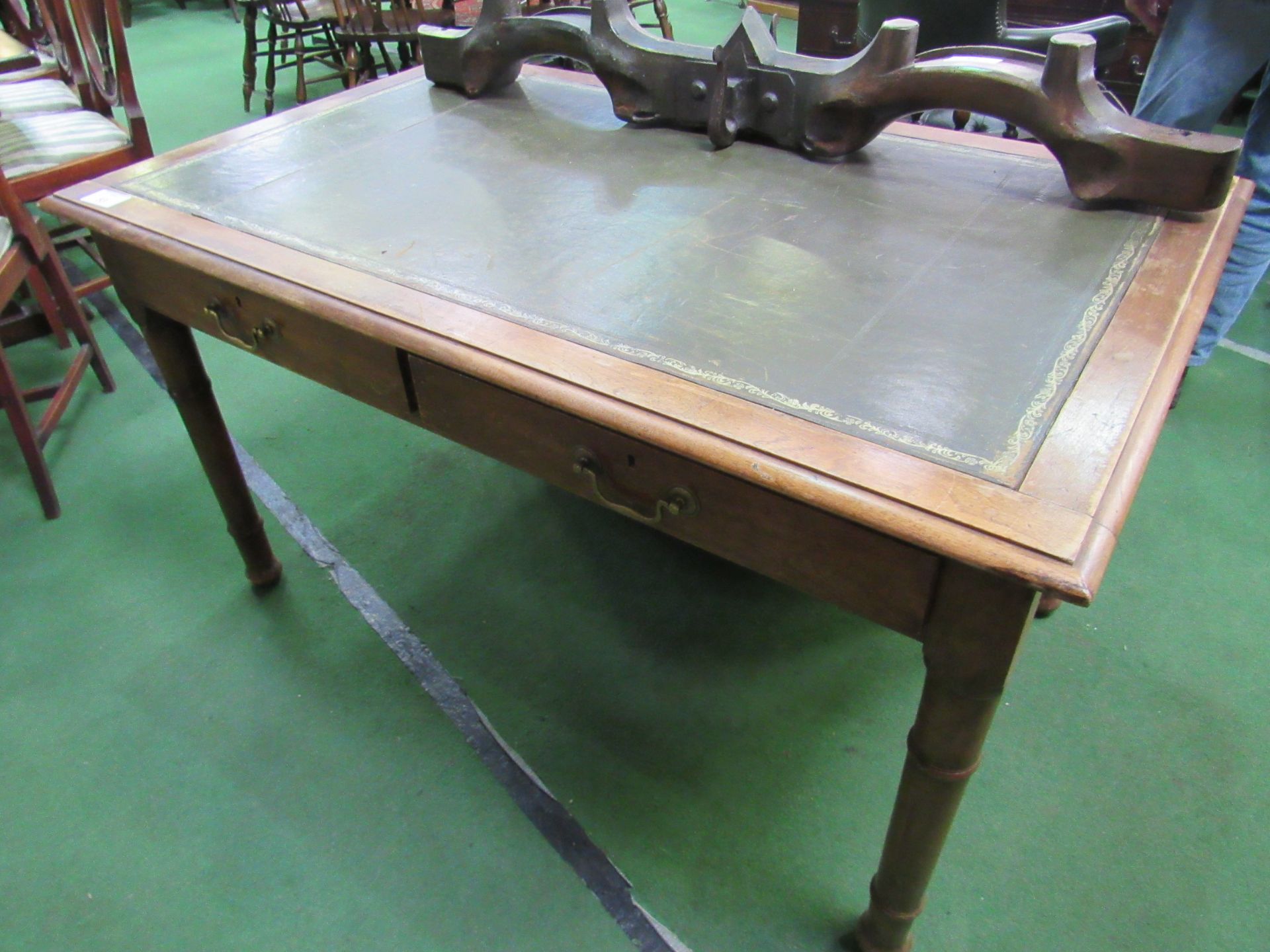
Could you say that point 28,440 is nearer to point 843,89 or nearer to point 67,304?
point 67,304

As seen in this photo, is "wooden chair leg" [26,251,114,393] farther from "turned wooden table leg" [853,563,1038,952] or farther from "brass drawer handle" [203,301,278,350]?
"turned wooden table leg" [853,563,1038,952]

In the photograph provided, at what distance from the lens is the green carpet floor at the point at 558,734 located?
3.82ft

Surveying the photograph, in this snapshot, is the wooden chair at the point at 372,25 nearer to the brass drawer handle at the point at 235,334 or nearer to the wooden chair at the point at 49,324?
the wooden chair at the point at 49,324

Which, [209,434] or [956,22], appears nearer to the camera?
[209,434]

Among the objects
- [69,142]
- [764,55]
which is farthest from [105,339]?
[764,55]

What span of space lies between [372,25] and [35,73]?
1442 mm

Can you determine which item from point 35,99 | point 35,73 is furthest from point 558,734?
point 35,73

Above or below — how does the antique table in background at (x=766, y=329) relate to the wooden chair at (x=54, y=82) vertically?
above

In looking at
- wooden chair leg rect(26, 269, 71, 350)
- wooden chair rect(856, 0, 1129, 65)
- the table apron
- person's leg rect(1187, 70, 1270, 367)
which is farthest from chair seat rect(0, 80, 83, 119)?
person's leg rect(1187, 70, 1270, 367)

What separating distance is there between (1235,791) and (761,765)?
27.5 inches

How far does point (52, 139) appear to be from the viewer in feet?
6.83

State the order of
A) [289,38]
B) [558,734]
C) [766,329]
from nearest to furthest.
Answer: [766,329] → [558,734] → [289,38]

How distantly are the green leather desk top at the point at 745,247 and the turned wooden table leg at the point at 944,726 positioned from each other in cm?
10

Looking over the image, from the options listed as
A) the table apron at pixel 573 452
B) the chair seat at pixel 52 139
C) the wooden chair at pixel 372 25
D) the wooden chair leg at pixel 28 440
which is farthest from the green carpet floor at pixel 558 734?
the wooden chair at pixel 372 25
